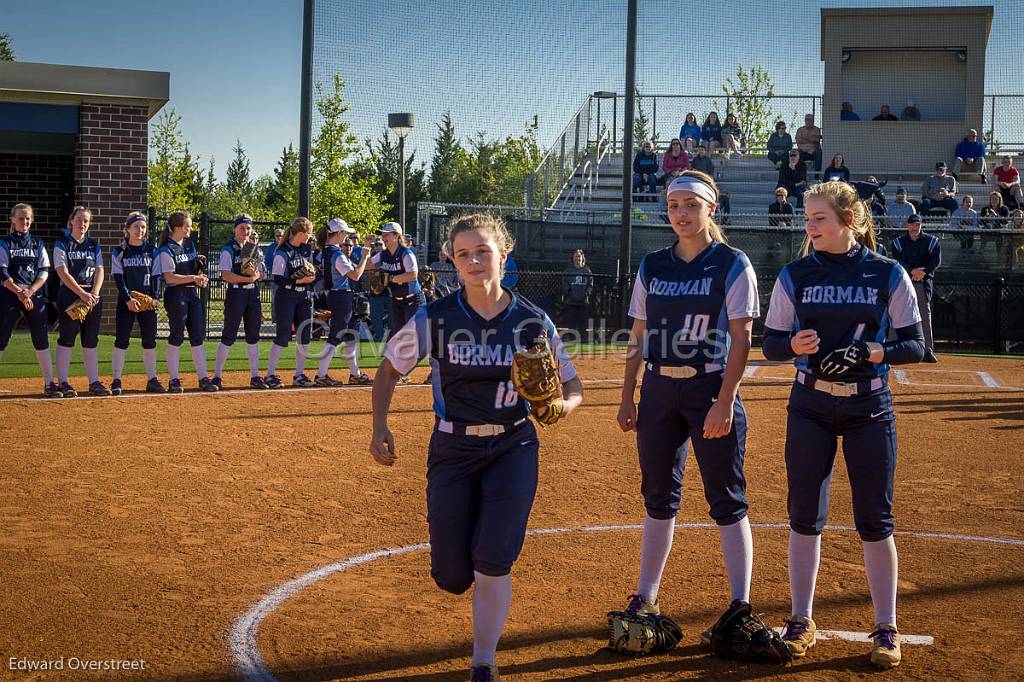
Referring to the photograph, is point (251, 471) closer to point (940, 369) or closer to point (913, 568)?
point (913, 568)

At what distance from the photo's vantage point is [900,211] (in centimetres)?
2312

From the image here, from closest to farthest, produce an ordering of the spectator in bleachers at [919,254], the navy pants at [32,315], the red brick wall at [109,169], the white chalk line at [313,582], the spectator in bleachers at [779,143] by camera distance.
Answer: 1. the white chalk line at [313,582]
2. the navy pants at [32,315]
3. the spectator in bleachers at [919,254]
4. the red brick wall at [109,169]
5. the spectator in bleachers at [779,143]

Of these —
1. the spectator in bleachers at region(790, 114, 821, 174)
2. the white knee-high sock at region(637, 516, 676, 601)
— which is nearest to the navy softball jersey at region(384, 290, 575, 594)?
the white knee-high sock at region(637, 516, 676, 601)

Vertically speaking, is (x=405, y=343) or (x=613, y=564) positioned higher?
(x=405, y=343)

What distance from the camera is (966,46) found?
28.4 m

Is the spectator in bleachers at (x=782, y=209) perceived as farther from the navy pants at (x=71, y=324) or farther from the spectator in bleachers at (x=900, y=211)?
the navy pants at (x=71, y=324)

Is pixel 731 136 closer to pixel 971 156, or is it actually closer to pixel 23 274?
pixel 971 156

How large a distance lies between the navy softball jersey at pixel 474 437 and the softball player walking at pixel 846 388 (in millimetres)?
1136

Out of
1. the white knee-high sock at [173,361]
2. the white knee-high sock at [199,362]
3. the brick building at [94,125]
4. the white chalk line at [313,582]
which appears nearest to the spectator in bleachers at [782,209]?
the brick building at [94,125]

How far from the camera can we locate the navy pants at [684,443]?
4574 mm

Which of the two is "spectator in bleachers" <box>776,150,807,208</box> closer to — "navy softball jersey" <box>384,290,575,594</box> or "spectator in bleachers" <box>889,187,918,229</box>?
"spectator in bleachers" <box>889,187,918,229</box>

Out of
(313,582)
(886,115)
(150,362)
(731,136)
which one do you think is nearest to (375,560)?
(313,582)

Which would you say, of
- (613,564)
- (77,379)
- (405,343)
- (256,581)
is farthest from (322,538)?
(77,379)

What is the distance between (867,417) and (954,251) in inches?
710
